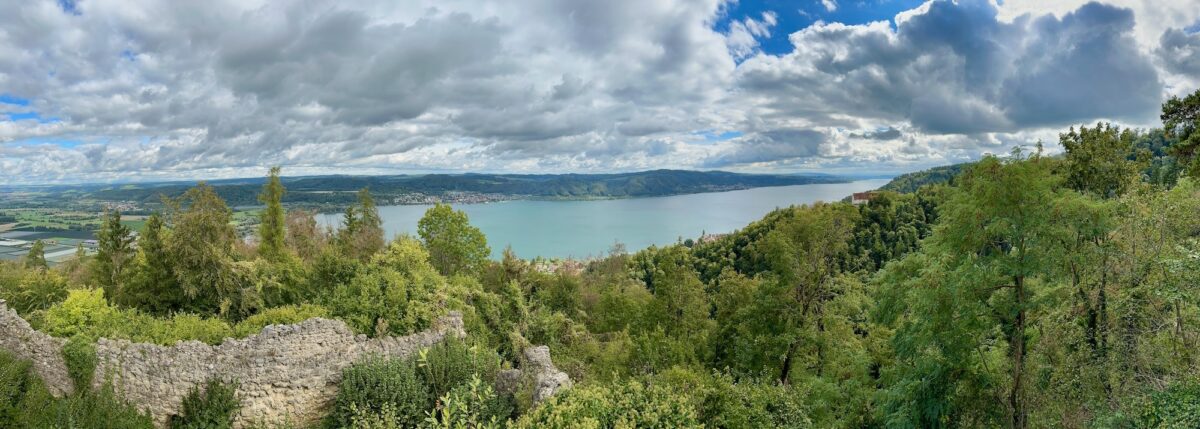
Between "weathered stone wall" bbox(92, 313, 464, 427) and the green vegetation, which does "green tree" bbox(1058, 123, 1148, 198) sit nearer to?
the green vegetation

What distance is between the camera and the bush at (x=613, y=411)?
6199 millimetres

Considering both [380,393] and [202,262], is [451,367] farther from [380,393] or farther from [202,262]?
[202,262]

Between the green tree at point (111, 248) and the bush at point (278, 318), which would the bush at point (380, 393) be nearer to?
the bush at point (278, 318)

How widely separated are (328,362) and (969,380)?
11.9m

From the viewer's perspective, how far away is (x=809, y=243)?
48.6 feet

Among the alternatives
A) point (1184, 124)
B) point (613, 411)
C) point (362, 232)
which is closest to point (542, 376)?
point (613, 411)

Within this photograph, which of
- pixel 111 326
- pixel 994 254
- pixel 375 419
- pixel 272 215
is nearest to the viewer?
pixel 375 419

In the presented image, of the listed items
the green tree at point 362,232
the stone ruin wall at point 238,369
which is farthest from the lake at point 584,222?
the stone ruin wall at point 238,369

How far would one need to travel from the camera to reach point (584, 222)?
474ft

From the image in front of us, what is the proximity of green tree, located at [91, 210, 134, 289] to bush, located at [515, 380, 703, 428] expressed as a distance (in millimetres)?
15060

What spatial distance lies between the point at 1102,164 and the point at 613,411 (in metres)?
13.1

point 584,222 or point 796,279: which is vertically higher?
point 796,279

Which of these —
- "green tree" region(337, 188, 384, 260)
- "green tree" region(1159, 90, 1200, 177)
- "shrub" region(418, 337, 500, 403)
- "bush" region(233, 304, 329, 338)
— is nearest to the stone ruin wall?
"bush" region(233, 304, 329, 338)

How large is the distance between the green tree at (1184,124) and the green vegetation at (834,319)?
0.44 feet
